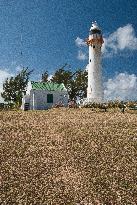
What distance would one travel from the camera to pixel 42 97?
4428 cm

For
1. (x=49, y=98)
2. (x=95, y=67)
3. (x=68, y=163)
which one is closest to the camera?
(x=68, y=163)

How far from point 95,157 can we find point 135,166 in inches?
83.3

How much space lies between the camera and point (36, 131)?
21438 millimetres

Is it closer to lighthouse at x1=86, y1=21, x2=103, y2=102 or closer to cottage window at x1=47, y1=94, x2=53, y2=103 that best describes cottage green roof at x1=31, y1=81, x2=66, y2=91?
cottage window at x1=47, y1=94, x2=53, y2=103

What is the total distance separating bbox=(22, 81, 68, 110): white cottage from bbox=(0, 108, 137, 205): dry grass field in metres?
20.2

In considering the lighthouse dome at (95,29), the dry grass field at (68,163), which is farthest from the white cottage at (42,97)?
the dry grass field at (68,163)

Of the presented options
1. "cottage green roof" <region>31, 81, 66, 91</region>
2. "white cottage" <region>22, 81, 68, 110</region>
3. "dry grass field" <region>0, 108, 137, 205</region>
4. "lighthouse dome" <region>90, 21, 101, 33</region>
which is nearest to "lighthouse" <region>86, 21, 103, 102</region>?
"lighthouse dome" <region>90, 21, 101, 33</region>

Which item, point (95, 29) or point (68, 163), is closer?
point (68, 163)

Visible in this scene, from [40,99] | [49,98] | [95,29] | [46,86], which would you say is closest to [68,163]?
[40,99]

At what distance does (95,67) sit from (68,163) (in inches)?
1159

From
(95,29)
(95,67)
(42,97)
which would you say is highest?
(95,29)

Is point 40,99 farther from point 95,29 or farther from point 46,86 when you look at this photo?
point 95,29

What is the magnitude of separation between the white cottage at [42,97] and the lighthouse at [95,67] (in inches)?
169

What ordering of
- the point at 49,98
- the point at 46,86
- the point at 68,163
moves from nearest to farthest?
1. the point at 68,163
2. the point at 49,98
3. the point at 46,86
